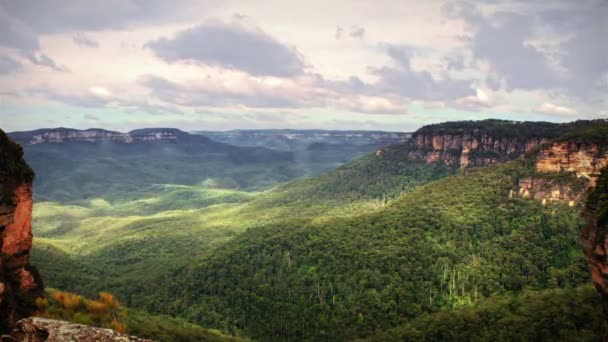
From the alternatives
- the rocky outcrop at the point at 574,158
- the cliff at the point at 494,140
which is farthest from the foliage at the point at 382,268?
the cliff at the point at 494,140

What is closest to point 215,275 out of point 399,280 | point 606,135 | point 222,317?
point 222,317

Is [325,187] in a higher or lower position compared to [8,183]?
lower

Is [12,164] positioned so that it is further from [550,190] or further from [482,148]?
[482,148]

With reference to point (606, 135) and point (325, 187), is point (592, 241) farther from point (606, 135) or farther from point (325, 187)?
point (325, 187)

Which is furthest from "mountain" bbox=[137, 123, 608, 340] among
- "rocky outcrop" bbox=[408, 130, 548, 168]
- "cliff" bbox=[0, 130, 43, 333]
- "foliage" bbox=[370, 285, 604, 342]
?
"rocky outcrop" bbox=[408, 130, 548, 168]

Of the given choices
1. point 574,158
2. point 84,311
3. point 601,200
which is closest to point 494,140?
point 574,158
